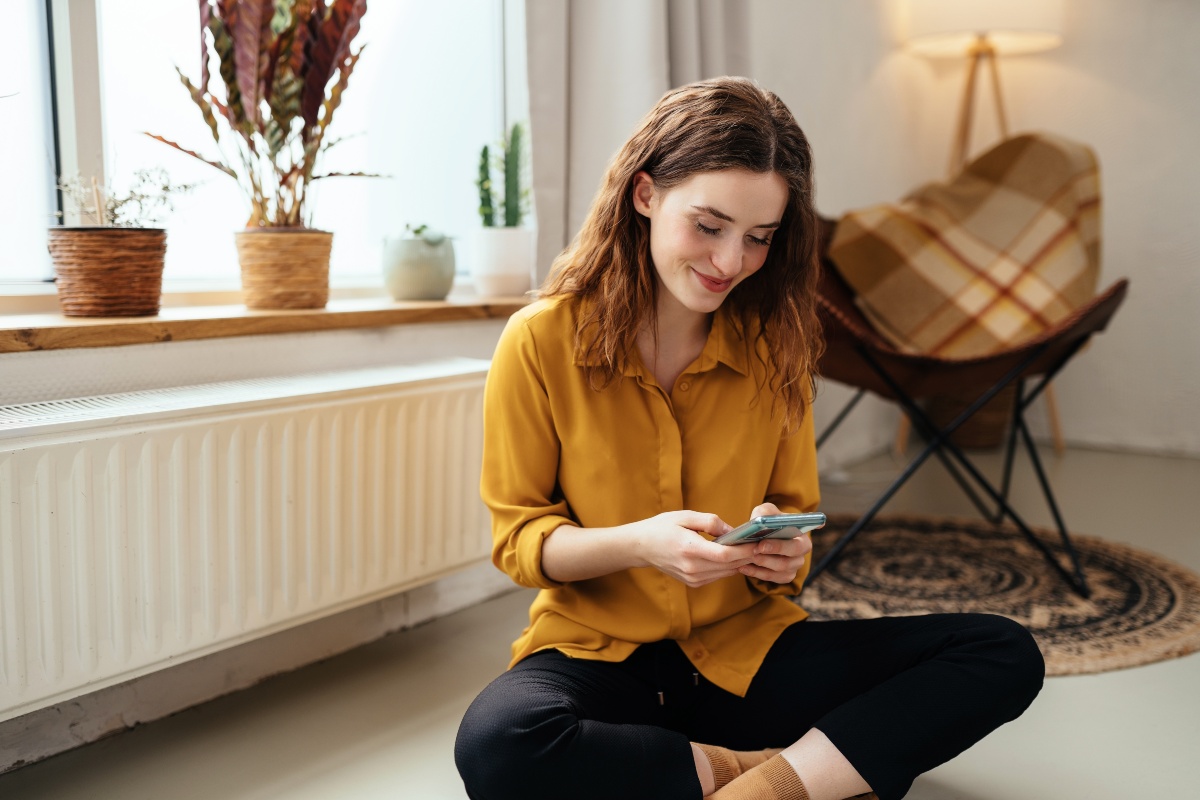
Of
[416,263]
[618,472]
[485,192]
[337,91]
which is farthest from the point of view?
[485,192]

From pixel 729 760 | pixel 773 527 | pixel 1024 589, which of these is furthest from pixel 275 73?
pixel 1024 589

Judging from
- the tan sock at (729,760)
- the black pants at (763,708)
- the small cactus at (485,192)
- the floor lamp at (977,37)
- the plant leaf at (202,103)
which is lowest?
the tan sock at (729,760)

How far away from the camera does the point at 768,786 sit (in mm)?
1084

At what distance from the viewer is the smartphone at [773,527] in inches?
39.5

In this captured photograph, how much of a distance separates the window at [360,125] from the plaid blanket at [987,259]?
96 centimetres

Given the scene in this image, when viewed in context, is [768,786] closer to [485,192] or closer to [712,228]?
[712,228]

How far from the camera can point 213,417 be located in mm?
1400

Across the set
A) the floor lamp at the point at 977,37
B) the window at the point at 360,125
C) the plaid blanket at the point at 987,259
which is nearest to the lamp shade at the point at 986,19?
the floor lamp at the point at 977,37

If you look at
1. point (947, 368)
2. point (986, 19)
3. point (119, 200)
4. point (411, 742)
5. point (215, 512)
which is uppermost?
point (986, 19)

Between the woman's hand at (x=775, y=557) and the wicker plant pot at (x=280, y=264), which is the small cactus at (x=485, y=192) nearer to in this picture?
the wicker plant pot at (x=280, y=264)

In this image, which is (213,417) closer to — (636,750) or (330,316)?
(330,316)

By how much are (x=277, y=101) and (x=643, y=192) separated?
0.74m

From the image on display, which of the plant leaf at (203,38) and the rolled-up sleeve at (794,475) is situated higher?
the plant leaf at (203,38)

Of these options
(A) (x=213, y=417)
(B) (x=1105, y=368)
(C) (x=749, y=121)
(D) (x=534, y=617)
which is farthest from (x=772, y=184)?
(B) (x=1105, y=368)
